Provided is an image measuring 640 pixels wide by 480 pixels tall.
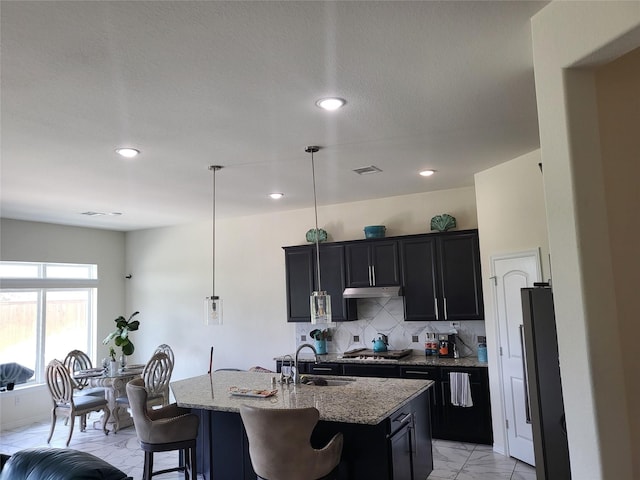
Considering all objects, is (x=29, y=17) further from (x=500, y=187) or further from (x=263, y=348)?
(x=263, y=348)

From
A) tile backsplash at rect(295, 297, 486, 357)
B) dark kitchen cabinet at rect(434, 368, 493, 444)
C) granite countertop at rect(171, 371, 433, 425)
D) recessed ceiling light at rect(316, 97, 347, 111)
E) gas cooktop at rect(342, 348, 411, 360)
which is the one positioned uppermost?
recessed ceiling light at rect(316, 97, 347, 111)

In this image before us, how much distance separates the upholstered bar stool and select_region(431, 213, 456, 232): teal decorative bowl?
11.0 feet

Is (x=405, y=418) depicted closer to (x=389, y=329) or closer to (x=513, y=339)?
(x=513, y=339)

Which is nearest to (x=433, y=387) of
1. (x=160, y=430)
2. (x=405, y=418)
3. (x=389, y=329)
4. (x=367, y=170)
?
(x=389, y=329)

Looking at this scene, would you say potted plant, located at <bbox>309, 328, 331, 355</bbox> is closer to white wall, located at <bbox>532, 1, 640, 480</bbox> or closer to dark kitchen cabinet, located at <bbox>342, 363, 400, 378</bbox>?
dark kitchen cabinet, located at <bbox>342, 363, 400, 378</bbox>

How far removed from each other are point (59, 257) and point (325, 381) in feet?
17.5

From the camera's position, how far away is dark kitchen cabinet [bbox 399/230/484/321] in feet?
17.5

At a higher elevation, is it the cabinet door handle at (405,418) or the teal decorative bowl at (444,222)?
the teal decorative bowl at (444,222)

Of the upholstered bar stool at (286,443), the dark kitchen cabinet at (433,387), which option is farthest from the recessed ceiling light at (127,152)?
the dark kitchen cabinet at (433,387)

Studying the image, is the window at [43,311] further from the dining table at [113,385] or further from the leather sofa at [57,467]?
the leather sofa at [57,467]

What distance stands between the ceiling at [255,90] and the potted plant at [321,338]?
2.33 metres

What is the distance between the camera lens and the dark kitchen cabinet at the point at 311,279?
613 cm

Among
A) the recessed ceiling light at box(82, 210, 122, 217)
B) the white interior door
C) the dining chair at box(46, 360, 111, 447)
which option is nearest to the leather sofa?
the dining chair at box(46, 360, 111, 447)

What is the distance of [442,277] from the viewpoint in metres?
5.49
